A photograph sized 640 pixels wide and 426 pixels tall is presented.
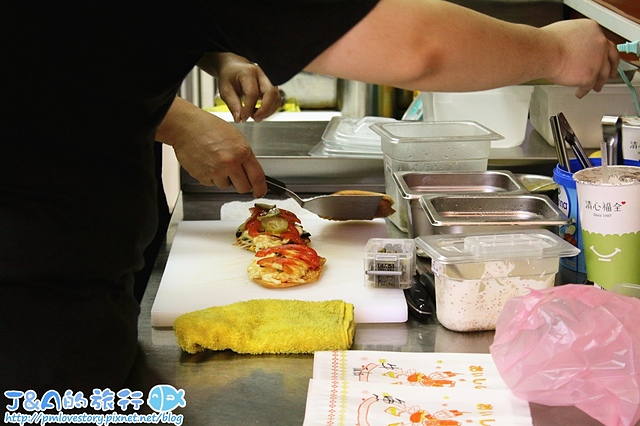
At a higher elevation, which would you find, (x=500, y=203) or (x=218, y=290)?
(x=500, y=203)

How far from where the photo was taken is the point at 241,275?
1.55 m

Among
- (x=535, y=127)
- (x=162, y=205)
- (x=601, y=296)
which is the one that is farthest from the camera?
(x=535, y=127)

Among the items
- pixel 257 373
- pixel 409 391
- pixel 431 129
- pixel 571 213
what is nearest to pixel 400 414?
pixel 409 391

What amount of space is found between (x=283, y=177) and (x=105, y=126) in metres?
1.23

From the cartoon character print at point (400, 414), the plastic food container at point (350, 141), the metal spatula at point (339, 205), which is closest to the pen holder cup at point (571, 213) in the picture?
the metal spatula at point (339, 205)

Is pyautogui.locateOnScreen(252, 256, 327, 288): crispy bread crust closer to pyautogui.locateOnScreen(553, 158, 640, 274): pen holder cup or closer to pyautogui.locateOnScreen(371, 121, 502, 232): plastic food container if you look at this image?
pyautogui.locateOnScreen(371, 121, 502, 232): plastic food container

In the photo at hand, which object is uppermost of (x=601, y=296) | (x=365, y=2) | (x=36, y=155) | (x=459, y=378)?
(x=365, y=2)

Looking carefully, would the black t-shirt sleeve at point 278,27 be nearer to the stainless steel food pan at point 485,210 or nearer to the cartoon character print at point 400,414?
the cartoon character print at point 400,414

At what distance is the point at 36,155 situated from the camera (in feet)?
3.10

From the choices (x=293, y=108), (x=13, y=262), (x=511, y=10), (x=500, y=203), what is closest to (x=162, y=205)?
(x=500, y=203)

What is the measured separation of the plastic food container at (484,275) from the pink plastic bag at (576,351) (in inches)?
5.4

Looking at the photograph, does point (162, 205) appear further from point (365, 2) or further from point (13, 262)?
point (365, 2)

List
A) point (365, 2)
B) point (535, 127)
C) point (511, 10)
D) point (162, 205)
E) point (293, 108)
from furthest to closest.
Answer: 1. point (293, 108)
2. point (511, 10)
3. point (535, 127)
4. point (162, 205)
5. point (365, 2)

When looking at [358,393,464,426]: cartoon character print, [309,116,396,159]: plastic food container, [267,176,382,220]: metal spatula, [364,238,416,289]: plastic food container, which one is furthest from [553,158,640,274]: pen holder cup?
[309,116,396,159]: plastic food container
